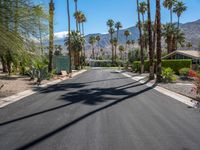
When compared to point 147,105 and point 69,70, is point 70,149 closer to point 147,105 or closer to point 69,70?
point 147,105

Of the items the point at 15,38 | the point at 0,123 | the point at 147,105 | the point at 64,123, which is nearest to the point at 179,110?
the point at 147,105

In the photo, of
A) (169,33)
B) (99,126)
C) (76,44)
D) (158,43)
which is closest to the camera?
(99,126)

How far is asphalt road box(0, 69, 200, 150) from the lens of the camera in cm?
797

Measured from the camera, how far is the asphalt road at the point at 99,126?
7.97 meters

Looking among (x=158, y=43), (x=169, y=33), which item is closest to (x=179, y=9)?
(x=169, y=33)

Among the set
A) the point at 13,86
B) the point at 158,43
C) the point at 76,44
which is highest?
the point at 76,44

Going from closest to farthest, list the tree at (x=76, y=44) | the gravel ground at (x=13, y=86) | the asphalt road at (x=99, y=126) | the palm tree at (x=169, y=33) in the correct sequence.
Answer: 1. the asphalt road at (x=99, y=126)
2. the gravel ground at (x=13, y=86)
3. the palm tree at (x=169, y=33)
4. the tree at (x=76, y=44)

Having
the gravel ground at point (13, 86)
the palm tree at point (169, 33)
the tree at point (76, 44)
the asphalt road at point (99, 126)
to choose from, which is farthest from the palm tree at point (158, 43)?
the tree at point (76, 44)

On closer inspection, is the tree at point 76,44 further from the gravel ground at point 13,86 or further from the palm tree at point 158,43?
the gravel ground at point 13,86

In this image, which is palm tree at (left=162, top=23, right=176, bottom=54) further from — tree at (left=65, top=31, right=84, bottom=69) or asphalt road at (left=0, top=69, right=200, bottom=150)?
asphalt road at (left=0, top=69, right=200, bottom=150)

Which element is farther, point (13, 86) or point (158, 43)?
point (158, 43)

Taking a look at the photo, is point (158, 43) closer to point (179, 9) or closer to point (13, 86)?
point (13, 86)

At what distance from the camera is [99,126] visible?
10070 millimetres

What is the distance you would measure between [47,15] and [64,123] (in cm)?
872
